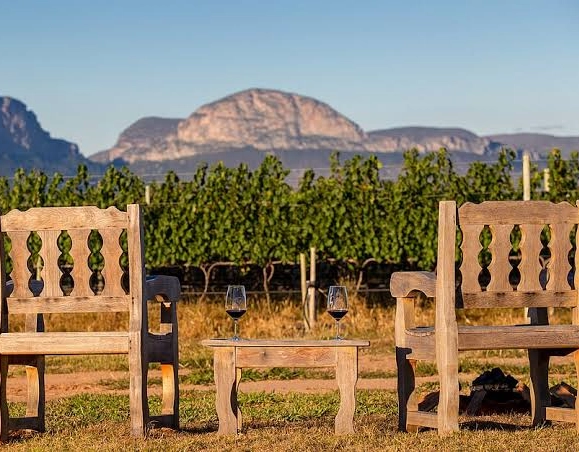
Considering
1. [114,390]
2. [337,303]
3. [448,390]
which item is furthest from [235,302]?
[114,390]

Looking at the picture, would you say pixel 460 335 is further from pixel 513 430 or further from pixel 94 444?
pixel 94 444

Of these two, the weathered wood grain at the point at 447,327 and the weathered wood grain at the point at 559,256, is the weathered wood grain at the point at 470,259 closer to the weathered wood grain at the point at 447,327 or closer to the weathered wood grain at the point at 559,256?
the weathered wood grain at the point at 447,327

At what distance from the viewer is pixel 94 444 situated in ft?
21.5

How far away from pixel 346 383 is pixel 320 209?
11549mm

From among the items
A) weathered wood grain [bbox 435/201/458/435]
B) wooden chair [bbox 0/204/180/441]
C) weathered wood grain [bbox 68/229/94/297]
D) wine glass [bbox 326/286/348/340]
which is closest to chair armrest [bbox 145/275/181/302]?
wooden chair [bbox 0/204/180/441]

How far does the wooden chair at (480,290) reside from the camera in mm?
6578

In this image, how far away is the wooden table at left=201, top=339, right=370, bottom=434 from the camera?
21.7 ft

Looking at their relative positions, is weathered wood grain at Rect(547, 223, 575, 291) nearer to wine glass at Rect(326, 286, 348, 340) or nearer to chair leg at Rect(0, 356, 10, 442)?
wine glass at Rect(326, 286, 348, 340)

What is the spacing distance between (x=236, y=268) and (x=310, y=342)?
12.8 metres

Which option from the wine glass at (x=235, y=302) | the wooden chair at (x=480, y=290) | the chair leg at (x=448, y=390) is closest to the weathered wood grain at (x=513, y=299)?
the wooden chair at (x=480, y=290)

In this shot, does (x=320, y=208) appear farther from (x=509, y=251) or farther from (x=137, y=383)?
(x=137, y=383)

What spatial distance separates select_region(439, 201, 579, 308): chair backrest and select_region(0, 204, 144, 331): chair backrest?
163 cm

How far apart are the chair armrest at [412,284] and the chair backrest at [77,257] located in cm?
141

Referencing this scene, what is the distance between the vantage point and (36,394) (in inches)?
293
